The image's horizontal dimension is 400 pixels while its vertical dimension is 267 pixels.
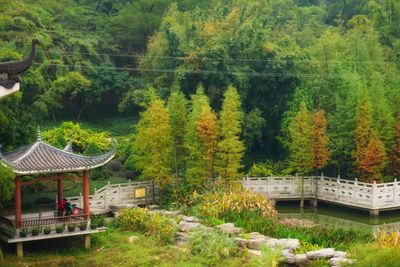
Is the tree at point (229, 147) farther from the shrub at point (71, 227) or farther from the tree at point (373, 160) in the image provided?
the shrub at point (71, 227)

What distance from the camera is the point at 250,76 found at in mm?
28000

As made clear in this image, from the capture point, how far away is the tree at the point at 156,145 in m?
21.9

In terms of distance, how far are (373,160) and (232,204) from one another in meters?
5.97

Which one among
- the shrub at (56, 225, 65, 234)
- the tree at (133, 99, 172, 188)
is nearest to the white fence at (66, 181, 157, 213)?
the tree at (133, 99, 172, 188)

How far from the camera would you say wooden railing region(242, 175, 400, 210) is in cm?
2280

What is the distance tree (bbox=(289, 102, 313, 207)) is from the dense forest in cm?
5

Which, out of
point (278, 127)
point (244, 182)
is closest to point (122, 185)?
point (244, 182)

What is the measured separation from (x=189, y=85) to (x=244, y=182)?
17.2ft

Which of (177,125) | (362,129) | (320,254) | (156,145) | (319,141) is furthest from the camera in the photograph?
(319,141)

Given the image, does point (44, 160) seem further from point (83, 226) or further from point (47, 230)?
point (83, 226)

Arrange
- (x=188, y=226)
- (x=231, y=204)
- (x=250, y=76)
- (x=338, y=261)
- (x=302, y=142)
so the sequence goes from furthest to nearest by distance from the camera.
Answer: (x=250, y=76)
(x=302, y=142)
(x=231, y=204)
(x=188, y=226)
(x=338, y=261)

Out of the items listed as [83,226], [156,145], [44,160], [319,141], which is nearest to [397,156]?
[319,141]

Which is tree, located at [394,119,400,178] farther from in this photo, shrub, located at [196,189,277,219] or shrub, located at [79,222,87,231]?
shrub, located at [79,222,87,231]

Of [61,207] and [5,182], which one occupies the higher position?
[5,182]
